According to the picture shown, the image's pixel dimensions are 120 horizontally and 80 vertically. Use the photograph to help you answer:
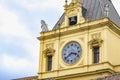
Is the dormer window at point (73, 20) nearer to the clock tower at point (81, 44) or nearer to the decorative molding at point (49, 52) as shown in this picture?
the clock tower at point (81, 44)

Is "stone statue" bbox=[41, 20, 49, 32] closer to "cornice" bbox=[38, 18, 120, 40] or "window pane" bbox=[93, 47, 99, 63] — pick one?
"cornice" bbox=[38, 18, 120, 40]

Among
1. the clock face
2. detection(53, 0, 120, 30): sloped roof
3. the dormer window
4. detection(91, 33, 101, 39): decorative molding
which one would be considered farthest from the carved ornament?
detection(91, 33, 101, 39): decorative molding


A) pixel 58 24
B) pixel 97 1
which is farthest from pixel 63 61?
pixel 97 1

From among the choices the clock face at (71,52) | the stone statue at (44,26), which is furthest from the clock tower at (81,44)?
the stone statue at (44,26)

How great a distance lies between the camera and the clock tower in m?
44.9

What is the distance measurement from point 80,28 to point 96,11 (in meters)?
2.96

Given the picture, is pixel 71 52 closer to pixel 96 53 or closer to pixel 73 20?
pixel 96 53

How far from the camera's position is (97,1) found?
164ft

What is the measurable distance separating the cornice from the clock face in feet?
4.60

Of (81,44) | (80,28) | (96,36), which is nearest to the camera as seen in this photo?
(96,36)

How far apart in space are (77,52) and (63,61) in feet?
6.24

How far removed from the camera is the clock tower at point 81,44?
44906mm

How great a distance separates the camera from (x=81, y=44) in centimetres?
4684

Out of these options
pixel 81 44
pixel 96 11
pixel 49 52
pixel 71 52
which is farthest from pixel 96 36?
pixel 49 52
